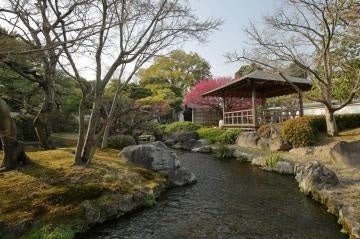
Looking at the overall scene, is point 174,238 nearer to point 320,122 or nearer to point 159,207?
point 159,207

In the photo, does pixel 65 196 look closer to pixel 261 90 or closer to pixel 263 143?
pixel 263 143

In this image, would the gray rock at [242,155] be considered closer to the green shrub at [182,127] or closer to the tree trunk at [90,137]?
the tree trunk at [90,137]

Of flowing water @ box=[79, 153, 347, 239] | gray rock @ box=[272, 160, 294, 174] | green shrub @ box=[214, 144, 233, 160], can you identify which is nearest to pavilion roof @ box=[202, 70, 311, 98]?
green shrub @ box=[214, 144, 233, 160]

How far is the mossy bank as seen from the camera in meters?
6.40

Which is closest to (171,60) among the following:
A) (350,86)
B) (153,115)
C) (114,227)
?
(153,115)

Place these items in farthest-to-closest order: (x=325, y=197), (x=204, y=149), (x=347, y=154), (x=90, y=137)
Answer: (x=204, y=149), (x=347, y=154), (x=90, y=137), (x=325, y=197)

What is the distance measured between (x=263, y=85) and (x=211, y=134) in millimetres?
5500

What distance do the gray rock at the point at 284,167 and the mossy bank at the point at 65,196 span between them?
5426mm

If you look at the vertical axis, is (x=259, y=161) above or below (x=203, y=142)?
below

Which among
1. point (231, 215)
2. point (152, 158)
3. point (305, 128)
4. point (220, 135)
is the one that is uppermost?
point (305, 128)

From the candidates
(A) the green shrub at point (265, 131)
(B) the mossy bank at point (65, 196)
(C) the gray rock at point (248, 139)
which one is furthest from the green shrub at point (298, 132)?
(B) the mossy bank at point (65, 196)

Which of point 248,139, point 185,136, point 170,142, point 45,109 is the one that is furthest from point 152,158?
point 185,136

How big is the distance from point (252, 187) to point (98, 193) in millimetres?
5359

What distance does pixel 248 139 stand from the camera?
65.0 ft
